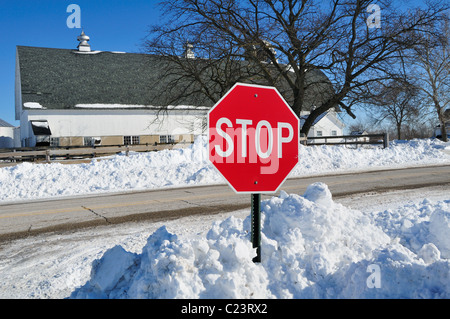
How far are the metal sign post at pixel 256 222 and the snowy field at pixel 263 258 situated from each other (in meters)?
0.09

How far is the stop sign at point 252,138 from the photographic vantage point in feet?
8.82

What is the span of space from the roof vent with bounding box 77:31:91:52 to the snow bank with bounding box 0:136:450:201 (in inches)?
1013

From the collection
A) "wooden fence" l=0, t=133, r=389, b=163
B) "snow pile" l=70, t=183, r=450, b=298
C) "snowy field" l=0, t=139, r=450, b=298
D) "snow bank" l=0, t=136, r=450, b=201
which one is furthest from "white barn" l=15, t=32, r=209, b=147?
"snow pile" l=70, t=183, r=450, b=298

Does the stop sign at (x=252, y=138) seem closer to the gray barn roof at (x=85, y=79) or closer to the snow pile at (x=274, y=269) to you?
the snow pile at (x=274, y=269)

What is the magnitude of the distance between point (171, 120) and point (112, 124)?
532 centimetres

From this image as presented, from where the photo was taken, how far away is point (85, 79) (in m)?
33.7

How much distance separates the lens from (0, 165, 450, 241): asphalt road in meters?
7.01

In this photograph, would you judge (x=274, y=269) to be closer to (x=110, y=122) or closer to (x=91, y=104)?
(x=110, y=122)

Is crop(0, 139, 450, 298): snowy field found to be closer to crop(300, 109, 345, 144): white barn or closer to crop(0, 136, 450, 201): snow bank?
crop(0, 136, 450, 201): snow bank

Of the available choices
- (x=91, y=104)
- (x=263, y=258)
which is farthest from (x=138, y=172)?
(x=91, y=104)

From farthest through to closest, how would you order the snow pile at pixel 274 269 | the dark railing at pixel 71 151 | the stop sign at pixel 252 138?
the dark railing at pixel 71 151, the snow pile at pixel 274 269, the stop sign at pixel 252 138

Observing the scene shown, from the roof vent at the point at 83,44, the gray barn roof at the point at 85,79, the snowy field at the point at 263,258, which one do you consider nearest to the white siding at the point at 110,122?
the gray barn roof at the point at 85,79

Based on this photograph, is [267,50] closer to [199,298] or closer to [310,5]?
[310,5]

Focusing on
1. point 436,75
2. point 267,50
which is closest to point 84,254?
point 267,50
